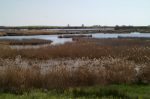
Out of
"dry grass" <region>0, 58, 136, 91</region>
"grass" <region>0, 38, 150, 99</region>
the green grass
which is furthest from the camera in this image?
"dry grass" <region>0, 58, 136, 91</region>

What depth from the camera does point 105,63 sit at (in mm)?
16344

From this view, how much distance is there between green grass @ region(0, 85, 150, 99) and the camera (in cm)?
1066

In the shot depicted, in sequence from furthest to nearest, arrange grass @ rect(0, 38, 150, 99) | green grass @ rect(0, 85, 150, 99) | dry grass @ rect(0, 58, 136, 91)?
dry grass @ rect(0, 58, 136, 91) < grass @ rect(0, 38, 150, 99) < green grass @ rect(0, 85, 150, 99)

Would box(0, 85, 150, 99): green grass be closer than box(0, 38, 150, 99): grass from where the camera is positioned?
Yes

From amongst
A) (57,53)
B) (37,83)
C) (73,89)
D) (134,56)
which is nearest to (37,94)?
(73,89)

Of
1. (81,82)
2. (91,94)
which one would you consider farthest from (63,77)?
(91,94)

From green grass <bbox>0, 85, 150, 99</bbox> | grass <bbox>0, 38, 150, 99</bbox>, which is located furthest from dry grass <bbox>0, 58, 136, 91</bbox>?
green grass <bbox>0, 85, 150, 99</bbox>

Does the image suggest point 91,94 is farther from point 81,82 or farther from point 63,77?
point 63,77

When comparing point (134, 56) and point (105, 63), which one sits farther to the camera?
point (134, 56)

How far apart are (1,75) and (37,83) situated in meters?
1.68

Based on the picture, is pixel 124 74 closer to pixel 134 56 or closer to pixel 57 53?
pixel 134 56

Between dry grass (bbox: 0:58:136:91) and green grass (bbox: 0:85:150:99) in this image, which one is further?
dry grass (bbox: 0:58:136:91)

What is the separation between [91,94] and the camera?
38.1 ft

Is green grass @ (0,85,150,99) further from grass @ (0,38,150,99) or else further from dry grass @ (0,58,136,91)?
dry grass @ (0,58,136,91)
